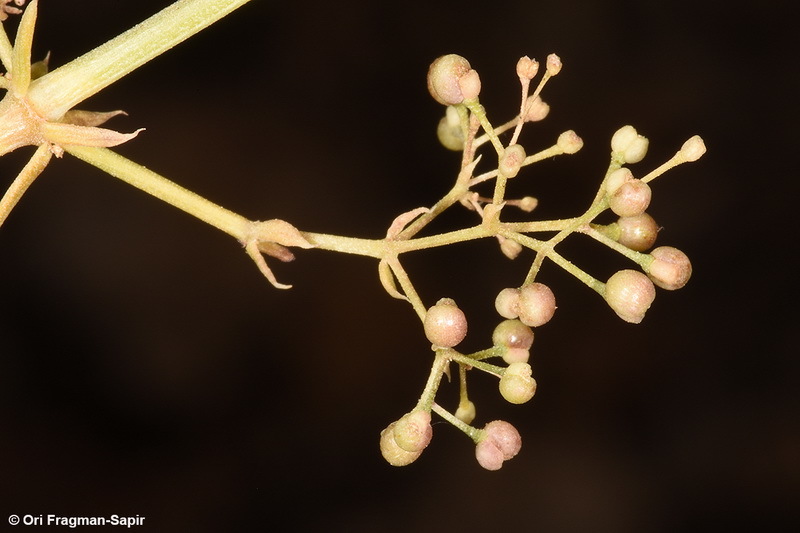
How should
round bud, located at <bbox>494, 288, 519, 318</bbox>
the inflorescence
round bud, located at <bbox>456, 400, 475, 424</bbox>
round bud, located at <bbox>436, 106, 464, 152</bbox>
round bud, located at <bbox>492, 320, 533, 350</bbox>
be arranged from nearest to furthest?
the inflorescence < round bud, located at <bbox>494, 288, 519, 318</bbox> < round bud, located at <bbox>492, 320, 533, 350</bbox> < round bud, located at <bbox>456, 400, 475, 424</bbox> < round bud, located at <bbox>436, 106, 464, 152</bbox>

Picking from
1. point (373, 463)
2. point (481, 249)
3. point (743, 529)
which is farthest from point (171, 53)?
point (743, 529)

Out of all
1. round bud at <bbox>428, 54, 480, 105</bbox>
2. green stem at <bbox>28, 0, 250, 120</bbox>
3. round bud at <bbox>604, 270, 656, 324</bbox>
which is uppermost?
green stem at <bbox>28, 0, 250, 120</bbox>

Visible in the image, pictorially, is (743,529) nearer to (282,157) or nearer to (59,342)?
(282,157)

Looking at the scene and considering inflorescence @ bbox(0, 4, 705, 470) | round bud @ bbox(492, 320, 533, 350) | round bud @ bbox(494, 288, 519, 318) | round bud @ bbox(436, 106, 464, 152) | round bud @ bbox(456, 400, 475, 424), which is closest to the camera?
inflorescence @ bbox(0, 4, 705, 470)

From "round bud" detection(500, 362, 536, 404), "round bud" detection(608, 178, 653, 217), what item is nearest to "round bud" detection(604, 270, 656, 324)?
"round bud" detection(608, 178, 653, 217)

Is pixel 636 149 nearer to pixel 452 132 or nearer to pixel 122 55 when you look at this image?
pixel 452 132

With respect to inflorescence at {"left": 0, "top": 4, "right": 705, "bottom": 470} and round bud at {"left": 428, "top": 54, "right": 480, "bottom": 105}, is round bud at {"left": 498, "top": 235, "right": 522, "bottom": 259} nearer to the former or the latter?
inflorescence at {"left": 0, "top": 4, "right": 705, "bottom": 470}

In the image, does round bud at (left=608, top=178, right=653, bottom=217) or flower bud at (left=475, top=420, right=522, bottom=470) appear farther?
flower bud at (left=475, top=420, right=522, bottom=470)
